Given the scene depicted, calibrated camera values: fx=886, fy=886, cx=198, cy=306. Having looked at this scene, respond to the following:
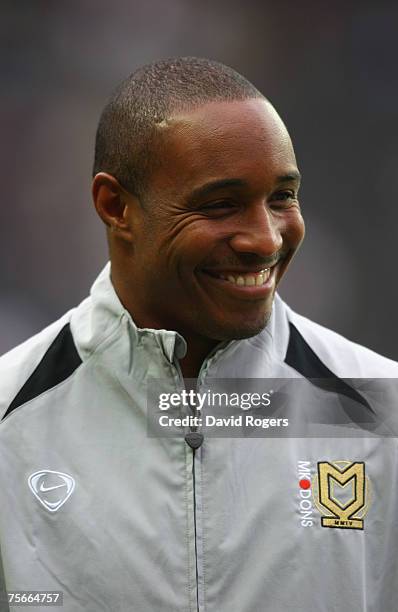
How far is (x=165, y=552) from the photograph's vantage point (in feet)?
4.84

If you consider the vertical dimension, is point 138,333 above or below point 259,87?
below

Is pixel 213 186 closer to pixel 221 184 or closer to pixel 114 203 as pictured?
pixel 221 184

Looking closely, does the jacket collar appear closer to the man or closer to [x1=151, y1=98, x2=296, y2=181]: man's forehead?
the man

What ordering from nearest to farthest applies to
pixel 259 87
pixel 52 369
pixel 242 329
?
1. pixel 242 329
2. pixel 52 369
3. pixel 259 87

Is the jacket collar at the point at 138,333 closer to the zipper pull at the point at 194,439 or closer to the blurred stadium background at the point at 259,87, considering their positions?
the zipper pull at the point at 194,439

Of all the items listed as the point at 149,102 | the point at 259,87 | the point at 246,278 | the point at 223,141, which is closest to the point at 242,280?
the point at 246,278

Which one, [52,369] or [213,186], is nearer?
[213,186]

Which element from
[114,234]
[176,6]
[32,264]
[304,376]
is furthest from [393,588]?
[176,6]

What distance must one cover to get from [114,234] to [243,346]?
12.2 inches

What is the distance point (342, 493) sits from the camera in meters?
1.54

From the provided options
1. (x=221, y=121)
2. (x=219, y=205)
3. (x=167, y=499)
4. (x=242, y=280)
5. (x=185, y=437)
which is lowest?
(x=167, y=499)

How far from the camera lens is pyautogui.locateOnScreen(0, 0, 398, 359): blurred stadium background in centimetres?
454

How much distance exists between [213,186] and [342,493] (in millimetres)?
577

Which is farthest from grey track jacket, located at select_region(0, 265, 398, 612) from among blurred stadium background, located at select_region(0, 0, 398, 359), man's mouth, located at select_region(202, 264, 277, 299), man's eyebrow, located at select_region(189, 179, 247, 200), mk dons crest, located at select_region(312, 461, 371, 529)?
blurred stadium background, located at select_region(0, 0, 398, 359)
